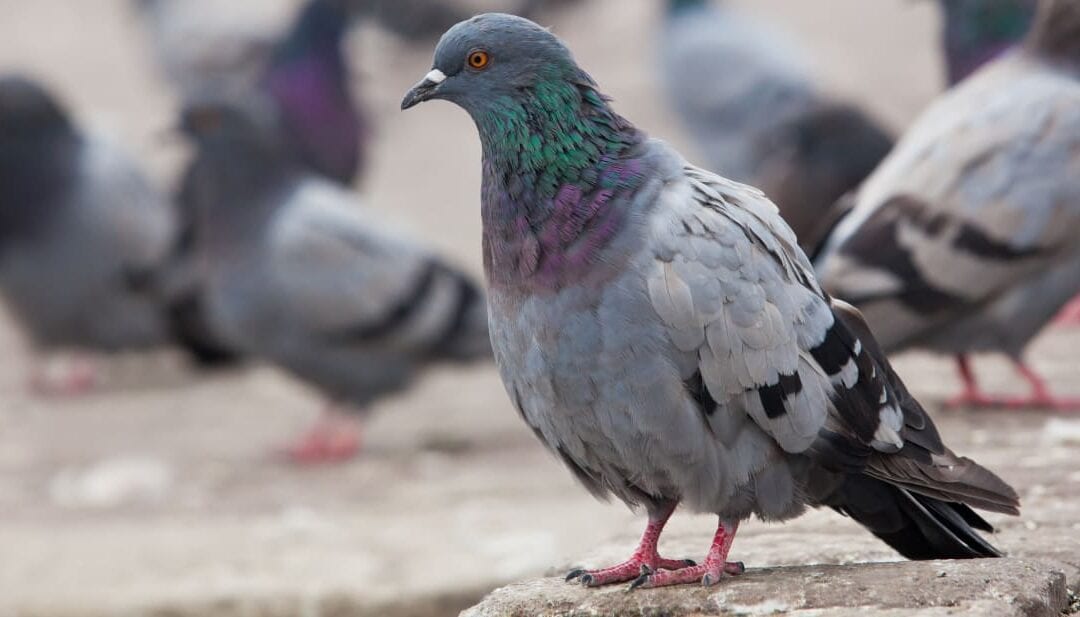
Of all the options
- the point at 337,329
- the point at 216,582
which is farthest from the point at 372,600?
the point at 337,329

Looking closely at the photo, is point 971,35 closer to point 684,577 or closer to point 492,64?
point 492,64

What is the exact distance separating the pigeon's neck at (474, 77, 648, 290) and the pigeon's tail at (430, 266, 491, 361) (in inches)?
229

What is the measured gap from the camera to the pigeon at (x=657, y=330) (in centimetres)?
336

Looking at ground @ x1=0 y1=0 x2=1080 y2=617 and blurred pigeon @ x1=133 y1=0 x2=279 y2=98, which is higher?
blurred pigeon @ x1=133 y1=0 x2=279 y2=98

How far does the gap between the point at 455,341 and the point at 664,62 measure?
4.01m

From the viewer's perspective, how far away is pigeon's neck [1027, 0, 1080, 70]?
5887 millimetres

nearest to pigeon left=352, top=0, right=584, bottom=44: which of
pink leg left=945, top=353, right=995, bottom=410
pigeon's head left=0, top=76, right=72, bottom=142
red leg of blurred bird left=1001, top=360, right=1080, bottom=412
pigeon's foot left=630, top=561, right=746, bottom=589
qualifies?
pigeon's head left=0, top=76, right=72, bottom=142

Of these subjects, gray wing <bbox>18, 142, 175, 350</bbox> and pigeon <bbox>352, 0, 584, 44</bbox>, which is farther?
pigeon <bbox>352, 0, 584, 44</bbox>

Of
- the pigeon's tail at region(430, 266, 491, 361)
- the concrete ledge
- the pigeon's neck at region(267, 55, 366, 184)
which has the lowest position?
the concrete ledge

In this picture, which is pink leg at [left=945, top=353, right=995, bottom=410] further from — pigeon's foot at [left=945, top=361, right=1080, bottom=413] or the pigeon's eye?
the pigeon's eye

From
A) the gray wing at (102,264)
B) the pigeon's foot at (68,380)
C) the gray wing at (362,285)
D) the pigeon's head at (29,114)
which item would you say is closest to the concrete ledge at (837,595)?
the gray wing at (362,285)

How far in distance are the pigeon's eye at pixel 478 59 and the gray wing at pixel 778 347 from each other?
1.56 feet

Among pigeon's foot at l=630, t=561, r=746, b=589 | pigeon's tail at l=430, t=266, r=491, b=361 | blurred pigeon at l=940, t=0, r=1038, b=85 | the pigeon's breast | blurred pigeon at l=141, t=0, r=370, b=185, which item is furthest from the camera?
blurred pigeon at l=141, t=0, r=370, b=185

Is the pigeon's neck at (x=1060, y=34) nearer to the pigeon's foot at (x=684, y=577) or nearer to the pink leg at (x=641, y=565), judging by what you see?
the pink leg at (x=641, y=565)
